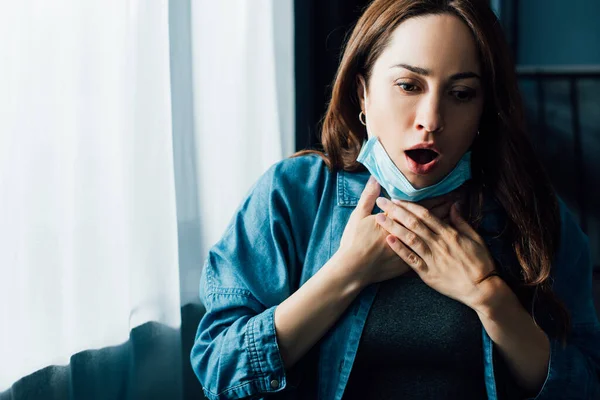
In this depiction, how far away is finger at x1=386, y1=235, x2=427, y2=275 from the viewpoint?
1.07 m

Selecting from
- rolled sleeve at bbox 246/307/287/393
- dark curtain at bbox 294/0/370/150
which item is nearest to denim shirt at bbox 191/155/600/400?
rolled sleeve at bbox 246/307/287/393

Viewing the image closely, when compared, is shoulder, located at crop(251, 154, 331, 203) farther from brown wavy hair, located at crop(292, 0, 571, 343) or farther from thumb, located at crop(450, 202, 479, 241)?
thumb, located at crop(450, 202, 479, 241)

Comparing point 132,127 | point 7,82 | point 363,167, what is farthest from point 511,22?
point 7,82

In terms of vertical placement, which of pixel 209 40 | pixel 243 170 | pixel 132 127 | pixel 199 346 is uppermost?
pixel 209 40

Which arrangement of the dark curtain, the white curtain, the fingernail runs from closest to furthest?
the white curtain
the fingernail
the dark curtain

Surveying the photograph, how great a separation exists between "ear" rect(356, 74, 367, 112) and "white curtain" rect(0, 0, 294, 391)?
0.37 metres

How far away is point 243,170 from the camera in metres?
1.57

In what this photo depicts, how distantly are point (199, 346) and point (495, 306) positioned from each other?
48 cm

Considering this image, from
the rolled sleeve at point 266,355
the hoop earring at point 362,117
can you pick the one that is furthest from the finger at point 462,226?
the rolled sleeve at point 266,355

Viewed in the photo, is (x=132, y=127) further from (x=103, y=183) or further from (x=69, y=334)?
(x=69, y=334)

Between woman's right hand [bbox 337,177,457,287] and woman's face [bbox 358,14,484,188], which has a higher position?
woman's face [bbox 358,14,484,188]

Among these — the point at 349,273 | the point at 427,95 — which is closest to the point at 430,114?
the point at 427,95

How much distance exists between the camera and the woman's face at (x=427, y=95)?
1.01 meters

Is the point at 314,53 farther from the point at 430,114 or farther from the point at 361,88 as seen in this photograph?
the point at 430,114
